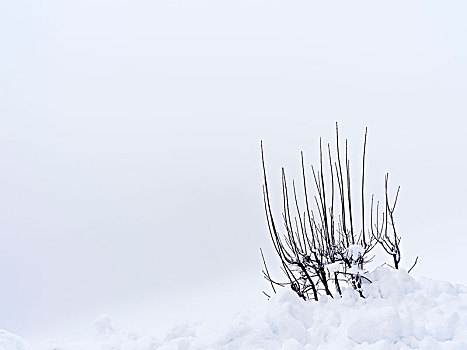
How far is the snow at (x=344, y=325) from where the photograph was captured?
3512 millimetres

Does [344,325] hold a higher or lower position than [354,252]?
lower

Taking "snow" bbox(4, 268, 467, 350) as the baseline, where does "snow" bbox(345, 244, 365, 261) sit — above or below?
above

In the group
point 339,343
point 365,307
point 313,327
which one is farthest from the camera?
point 365,307

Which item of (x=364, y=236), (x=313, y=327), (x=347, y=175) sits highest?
(x=347, y=175)

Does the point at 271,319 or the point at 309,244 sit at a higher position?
the point at 309,244

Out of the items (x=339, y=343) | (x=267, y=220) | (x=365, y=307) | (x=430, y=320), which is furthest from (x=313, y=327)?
(x=267, y=220)

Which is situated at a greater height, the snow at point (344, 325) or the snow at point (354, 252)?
the snow at point (354, 252)

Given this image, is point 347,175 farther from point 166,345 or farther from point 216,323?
point 166,345

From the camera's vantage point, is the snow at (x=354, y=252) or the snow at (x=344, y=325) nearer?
the snow at (x=344, y=325)

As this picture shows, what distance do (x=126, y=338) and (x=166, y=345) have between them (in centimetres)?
98

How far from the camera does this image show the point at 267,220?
15.5 feet

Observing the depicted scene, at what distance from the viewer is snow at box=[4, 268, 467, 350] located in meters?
3.51

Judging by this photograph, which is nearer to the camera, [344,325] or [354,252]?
[344,325]

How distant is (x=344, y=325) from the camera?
3721 mm
